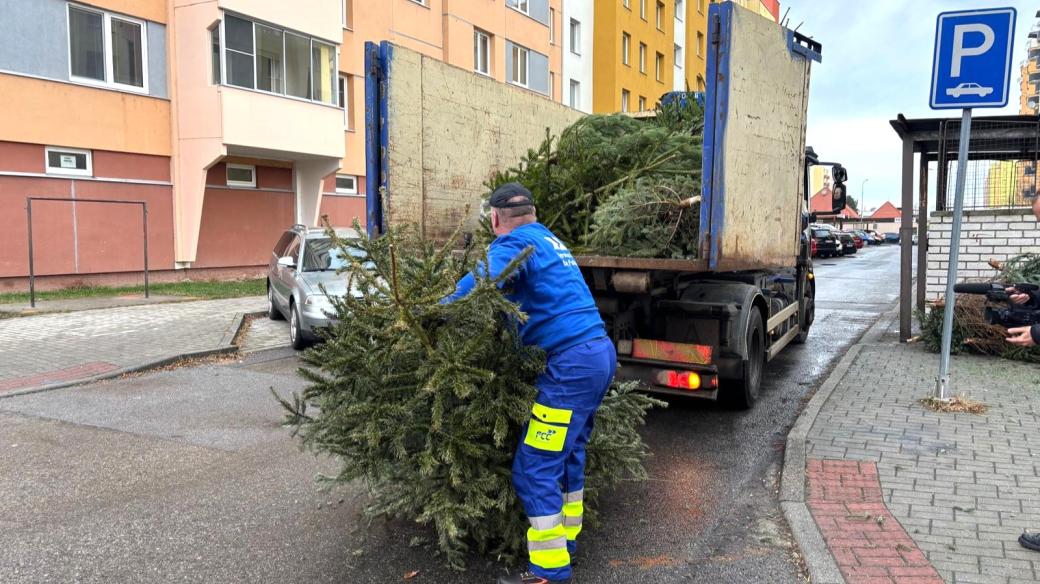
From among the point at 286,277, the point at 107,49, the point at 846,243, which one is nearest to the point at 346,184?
the point at 107,49

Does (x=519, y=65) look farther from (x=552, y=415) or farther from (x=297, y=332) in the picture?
(x=552, y=415)

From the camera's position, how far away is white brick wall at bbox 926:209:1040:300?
884cm

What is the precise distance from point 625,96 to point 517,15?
11.3 m

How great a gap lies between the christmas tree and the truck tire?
315 centimetres

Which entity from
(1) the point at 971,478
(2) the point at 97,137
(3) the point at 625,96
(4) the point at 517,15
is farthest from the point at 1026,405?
(3) the point at 625,96

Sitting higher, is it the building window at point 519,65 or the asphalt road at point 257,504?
the building window at point 519,65

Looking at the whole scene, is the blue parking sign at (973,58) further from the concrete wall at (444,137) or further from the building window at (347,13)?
the building window at (347,13)

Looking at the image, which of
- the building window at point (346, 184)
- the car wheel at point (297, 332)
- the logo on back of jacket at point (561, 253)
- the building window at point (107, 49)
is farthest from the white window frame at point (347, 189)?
the logo on back of jacket at point (561, 253)

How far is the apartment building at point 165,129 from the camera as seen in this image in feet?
47.7

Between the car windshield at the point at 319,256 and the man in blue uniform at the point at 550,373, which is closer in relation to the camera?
the man in blue uniform at the point at 550,373

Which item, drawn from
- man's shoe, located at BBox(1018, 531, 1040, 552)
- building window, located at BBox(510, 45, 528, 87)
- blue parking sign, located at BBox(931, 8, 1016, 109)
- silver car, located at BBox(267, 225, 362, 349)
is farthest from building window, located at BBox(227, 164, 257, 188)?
man's shoe, located at BBox(1018, 531, 1040, 552)

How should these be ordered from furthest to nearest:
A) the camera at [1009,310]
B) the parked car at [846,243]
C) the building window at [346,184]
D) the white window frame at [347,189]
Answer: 1. the parked car at [846,243]
2. the building window at [346,184]
3. the white window frame at [347,189]
4. the camera at [1009,310]

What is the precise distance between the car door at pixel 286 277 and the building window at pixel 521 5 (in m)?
20.5

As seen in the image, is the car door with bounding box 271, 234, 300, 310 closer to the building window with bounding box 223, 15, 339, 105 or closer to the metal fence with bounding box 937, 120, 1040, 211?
the building window with bounding box 223, 15, 339, 105
